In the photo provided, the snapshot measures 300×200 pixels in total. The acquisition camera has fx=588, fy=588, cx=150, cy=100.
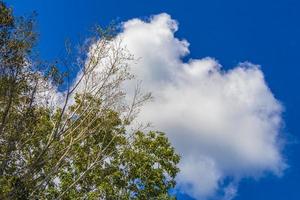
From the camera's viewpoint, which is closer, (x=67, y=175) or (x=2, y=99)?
(x=2, y=99)

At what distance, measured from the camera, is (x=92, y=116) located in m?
24.9

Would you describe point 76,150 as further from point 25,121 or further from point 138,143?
point 25,121

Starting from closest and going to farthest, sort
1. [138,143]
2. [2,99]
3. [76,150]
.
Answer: [2,99], [76,150], [138,143]

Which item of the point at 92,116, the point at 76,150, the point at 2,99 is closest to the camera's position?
the point at 2,99

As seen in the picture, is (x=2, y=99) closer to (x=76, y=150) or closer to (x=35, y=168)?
(x=35, y=168)

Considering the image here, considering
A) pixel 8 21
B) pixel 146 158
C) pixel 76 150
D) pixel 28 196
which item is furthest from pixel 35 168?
pixel 146 158

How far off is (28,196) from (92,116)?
429cm

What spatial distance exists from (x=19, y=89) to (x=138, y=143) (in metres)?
13.5

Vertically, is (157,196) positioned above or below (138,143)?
below

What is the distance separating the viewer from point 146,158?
1323 inches

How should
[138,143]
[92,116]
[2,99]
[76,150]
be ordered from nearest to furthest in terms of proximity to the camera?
[2,99] < [92,116] < [76,150] < [138,143]

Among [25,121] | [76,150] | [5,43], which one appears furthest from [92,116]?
[76,150]

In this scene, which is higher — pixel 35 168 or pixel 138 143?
pixel 138 143

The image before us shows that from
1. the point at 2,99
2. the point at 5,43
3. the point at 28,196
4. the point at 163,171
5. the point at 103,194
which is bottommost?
the point at 28,196
